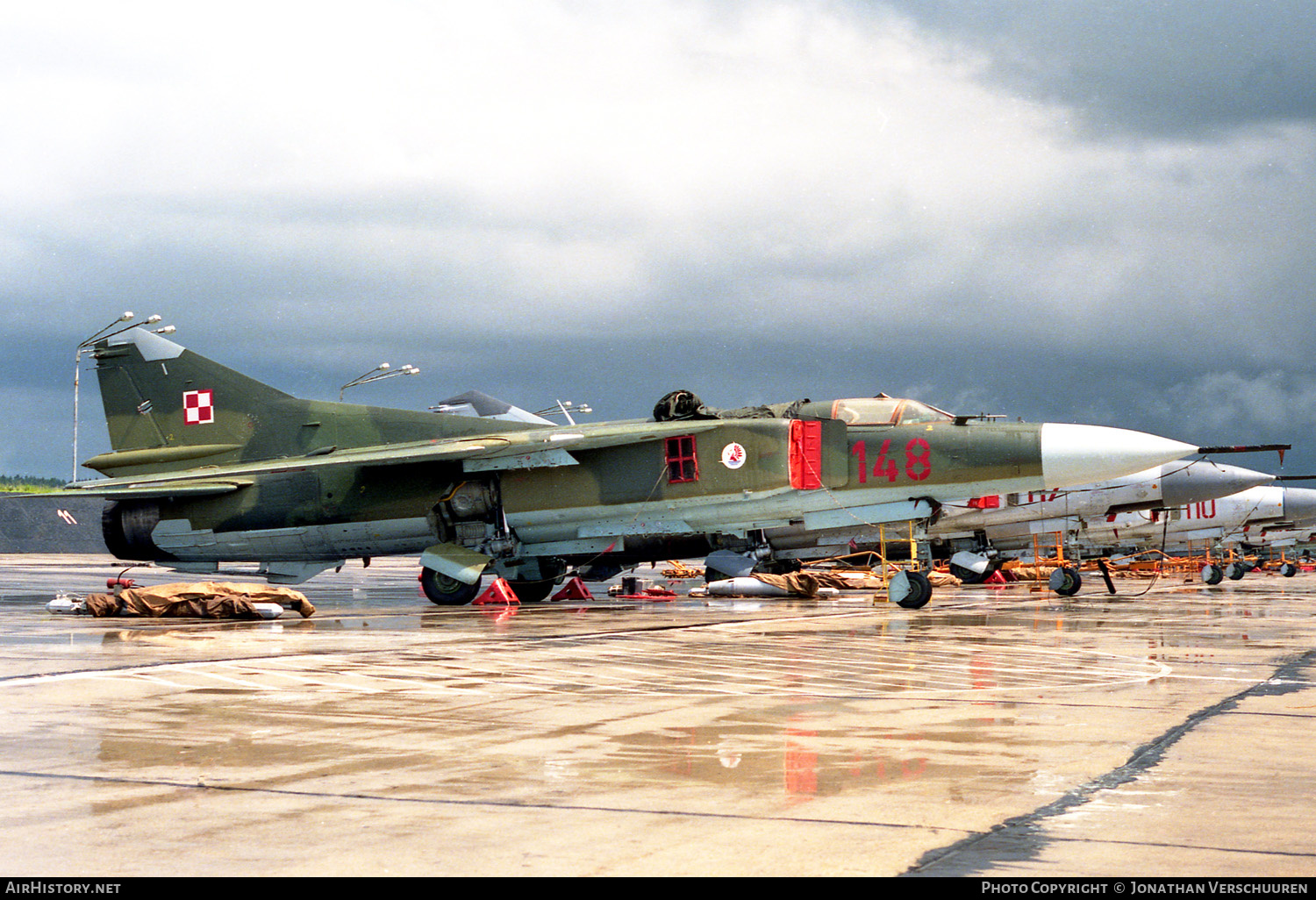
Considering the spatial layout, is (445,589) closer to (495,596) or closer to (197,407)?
(495,596)

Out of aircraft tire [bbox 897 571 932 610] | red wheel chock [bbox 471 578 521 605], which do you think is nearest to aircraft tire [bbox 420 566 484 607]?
red wheel chock [bbox 471 578 521 605]

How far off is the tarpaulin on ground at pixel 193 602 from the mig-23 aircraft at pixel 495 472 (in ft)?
10.6

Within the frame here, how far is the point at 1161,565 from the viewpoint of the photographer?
42125 millimetres

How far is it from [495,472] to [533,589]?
146 inches

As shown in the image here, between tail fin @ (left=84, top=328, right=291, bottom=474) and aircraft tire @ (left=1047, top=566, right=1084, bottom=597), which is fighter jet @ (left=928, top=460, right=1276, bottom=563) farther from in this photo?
tail fin @ (left=84, top=328, right=291, bottom=474)

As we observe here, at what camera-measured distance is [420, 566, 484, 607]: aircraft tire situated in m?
19.7

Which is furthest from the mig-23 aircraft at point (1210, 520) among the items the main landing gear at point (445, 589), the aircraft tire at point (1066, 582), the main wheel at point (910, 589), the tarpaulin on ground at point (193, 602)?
the tarpaulin on ground at point (193, 602)

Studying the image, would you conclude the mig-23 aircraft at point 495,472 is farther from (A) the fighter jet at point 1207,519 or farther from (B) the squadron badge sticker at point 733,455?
Answer: (A) the fighter jet at point 1207,519

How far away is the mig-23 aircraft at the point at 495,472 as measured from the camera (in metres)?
17.6

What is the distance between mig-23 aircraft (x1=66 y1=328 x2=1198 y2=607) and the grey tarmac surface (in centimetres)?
632

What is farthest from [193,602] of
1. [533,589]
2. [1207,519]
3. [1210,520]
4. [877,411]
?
[1210,520]

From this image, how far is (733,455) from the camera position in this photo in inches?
730

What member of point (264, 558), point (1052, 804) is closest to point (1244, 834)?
point (1052, 804)
